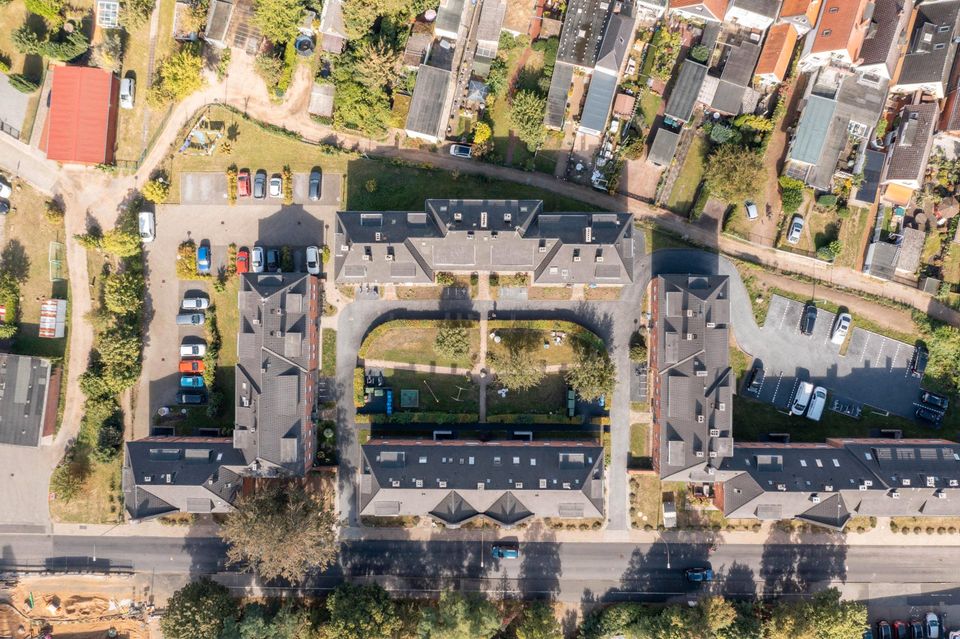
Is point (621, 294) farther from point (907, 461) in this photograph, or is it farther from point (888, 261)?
point (907, 461)

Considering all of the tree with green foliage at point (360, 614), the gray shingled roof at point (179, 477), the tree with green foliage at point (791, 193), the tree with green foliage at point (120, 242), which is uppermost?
the tree with green foliage at point (791, 193)

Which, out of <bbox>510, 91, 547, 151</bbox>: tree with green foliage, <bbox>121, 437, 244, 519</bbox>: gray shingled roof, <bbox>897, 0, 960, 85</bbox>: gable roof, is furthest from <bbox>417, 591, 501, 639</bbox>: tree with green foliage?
<bbox>897, 0, 960, 85</bbox>: gable roof

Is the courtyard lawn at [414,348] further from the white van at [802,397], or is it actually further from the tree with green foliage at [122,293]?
the white van at [802,397]

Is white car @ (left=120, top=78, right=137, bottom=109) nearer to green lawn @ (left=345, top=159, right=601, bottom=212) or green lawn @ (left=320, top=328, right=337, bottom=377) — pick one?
green lawn @ (left=345, top=159, right=601, bottom=212)

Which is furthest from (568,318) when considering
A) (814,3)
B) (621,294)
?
(814,3)

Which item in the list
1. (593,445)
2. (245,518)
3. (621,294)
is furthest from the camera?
(621,294)

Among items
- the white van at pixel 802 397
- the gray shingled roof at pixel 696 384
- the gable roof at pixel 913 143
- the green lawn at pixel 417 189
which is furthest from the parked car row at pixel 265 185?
the gable roof at pixel 913 143

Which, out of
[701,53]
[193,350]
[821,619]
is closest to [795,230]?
[701,53]
